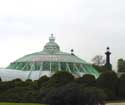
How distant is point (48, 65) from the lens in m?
71.5

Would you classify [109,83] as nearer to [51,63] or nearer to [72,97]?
[51,63]

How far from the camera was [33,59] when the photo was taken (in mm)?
73438

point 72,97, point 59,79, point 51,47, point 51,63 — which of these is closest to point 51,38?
point 51,47

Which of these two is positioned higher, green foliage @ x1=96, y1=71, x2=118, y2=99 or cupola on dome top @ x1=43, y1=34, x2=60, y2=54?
cupola on dome top @ x1=43, y1=34, x2=60, y2=54

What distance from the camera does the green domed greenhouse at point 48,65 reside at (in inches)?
2761

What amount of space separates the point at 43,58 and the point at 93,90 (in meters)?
43.4

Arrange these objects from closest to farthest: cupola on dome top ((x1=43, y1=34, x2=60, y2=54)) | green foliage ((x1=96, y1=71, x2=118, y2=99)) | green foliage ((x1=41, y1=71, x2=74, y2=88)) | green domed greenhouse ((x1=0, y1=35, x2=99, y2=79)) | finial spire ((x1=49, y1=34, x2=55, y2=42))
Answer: green foliage ((x1=41, y1=71, x2=74, y2=88)) < green foliage ((x1=96, y1=71, x2=118, y2=99)) < green domed greenhouse ((x1=0, y1=35, x2=99, y2=79)) < cupola on dome top ((x1=43, y1=34, x2=60, y2=54)) < finial spire ((x1=49, y1=34, x2=55, y2=42))

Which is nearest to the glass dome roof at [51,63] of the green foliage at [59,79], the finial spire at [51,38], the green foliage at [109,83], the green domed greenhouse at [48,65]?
the green domed greenhouse at [48,65]

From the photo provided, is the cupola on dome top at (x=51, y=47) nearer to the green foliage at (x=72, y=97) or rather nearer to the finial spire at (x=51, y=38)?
the finial spire at (x=51, y=38)

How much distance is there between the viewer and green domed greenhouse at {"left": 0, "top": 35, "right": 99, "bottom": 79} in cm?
7012

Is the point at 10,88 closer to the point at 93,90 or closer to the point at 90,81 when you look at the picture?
the point at 90,81

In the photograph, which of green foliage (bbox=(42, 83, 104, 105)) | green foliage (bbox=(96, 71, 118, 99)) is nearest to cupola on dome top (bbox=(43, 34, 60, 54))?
green foliage (bbox=(96, 71, 118, 99))

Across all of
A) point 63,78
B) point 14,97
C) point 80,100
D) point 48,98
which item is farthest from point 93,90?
point 63,78

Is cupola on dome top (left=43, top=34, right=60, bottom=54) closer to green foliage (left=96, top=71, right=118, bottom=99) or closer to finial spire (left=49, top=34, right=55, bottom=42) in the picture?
finial spire (left=49, top=34, right=55, bottom=42)
